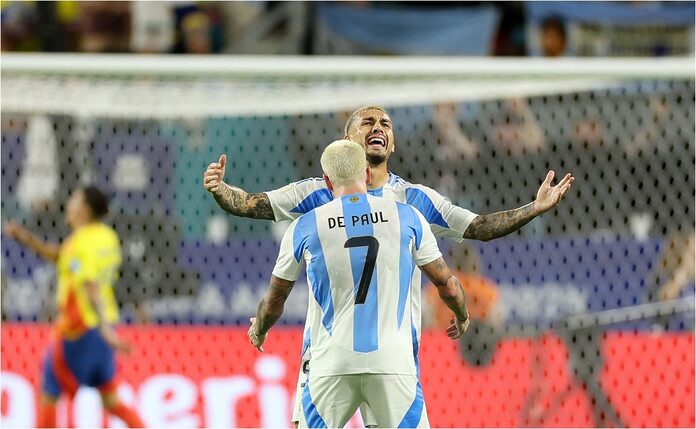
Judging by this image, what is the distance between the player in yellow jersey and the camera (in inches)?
306

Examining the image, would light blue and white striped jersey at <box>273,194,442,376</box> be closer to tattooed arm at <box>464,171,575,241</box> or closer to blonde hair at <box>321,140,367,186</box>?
blonde hair at <box>321,140,367,186</box>

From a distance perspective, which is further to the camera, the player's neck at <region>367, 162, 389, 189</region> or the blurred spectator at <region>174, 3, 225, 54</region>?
the blurred spectator at <region>174, 3, 225, 54</region>

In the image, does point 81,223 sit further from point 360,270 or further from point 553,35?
point 553,35

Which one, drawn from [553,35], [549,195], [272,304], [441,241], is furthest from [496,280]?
[553,35]

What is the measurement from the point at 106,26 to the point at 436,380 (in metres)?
6.43

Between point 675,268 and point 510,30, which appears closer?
point 675,268

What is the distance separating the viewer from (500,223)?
4.45m

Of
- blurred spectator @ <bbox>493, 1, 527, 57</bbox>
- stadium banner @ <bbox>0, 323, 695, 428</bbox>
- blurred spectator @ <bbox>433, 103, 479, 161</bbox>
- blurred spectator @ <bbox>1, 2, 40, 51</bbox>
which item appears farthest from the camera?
blurred spectator @ <bbox>493, 1, 527, 57</bbox>

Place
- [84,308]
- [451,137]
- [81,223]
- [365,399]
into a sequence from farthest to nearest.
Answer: [451,137] → [84,308] → [81,223] → [365,399]

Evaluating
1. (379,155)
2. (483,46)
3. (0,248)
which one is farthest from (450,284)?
(483,46)

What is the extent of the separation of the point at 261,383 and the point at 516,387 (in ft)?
4.81

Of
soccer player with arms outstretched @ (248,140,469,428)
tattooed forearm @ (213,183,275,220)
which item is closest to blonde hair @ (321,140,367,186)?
soccer player with arms outstretched @ (248,140,469,428)

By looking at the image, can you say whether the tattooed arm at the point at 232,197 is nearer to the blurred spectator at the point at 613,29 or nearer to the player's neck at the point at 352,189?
the player's neck at the point at 352,189

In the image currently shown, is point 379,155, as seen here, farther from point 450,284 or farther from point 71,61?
point 71,61
